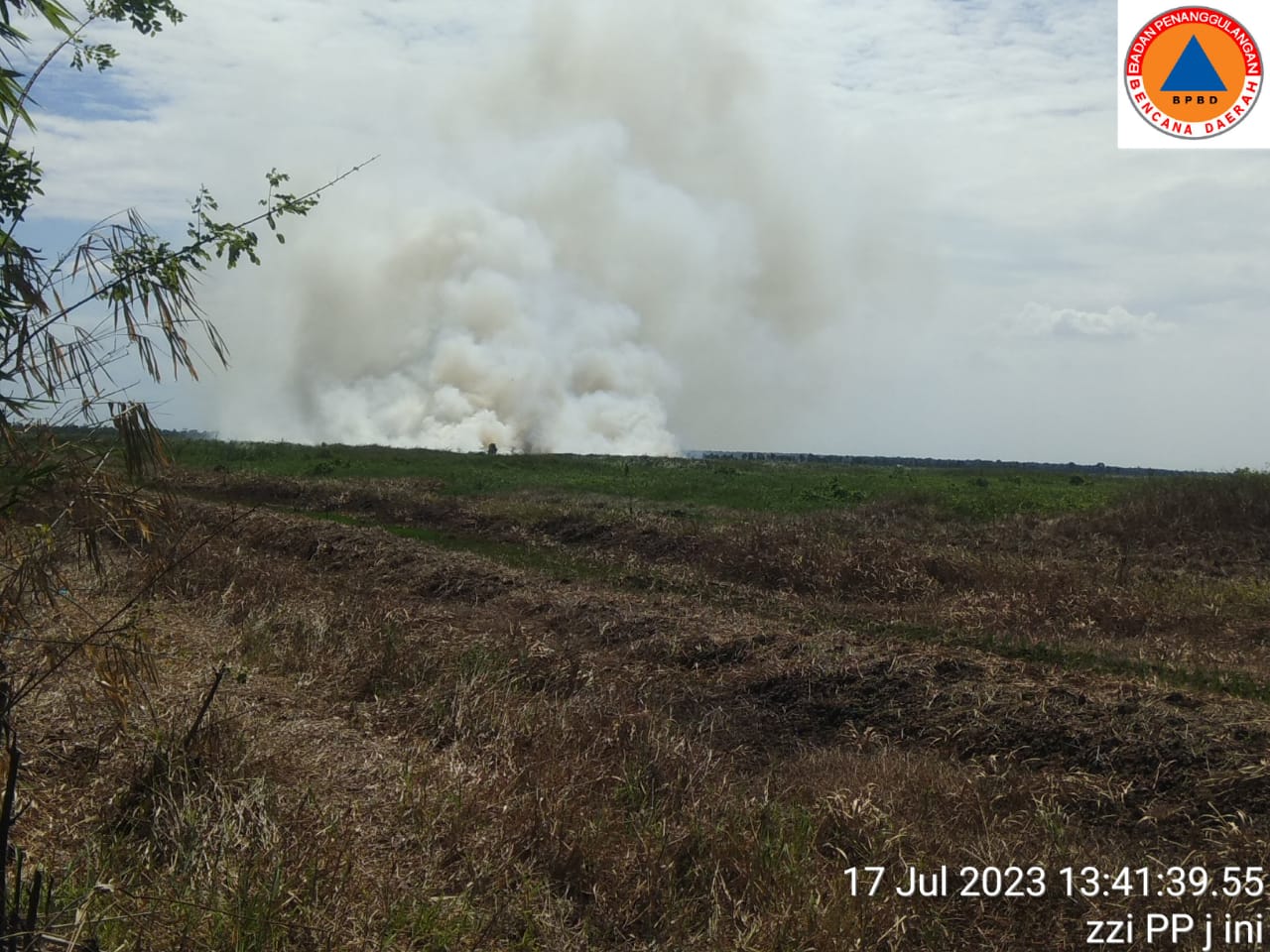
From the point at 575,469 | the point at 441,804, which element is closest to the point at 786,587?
the point at 441,804

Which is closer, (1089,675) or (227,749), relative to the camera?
(227,749)

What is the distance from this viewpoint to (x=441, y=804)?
6281 mm

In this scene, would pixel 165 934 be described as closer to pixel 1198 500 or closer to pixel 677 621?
pixel 677 621

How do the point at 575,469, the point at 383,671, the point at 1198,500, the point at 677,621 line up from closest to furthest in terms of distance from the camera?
the point at 383,671 < the point at 677,621 < the point at 1198,500 < the point at 575,469

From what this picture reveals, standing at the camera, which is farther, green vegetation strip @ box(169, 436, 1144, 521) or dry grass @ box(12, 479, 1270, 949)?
green vegetation strip @ box(169, 436, 1144, 521)

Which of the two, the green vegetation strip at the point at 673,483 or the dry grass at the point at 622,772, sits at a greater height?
the green vegetation strip at the point at 673,483

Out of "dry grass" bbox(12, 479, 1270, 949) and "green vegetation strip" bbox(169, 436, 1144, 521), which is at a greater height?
"green vegetation strip" bbox(169, 436, 1144, 521)

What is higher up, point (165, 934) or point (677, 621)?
point (677, 621)

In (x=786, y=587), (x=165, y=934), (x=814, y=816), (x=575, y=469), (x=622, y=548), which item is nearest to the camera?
(x=165, y=934)

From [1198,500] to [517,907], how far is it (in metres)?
23.6

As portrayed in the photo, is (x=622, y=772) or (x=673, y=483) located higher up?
(x=673, y=483)

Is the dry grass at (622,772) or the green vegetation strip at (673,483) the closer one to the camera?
the dry grass at (622,772)

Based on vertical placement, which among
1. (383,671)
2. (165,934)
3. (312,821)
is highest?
(383,671)

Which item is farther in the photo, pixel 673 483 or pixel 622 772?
pixel 673 483
